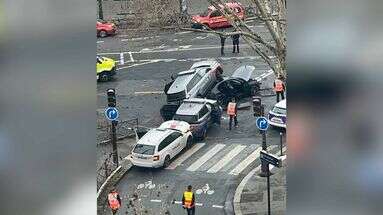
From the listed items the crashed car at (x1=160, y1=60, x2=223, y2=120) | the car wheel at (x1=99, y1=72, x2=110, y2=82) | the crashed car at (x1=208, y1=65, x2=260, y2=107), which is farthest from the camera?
the crashed car at (x1=208, y1=65, x2=260, y2=107)

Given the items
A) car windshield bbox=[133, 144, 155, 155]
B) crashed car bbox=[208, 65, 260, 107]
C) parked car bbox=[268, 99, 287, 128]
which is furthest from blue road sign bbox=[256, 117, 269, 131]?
car windshield bbox=[133, 144, 155, 155]

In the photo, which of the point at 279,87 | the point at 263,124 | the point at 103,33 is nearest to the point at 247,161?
the point at 263,124

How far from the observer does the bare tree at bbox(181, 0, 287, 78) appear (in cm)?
609

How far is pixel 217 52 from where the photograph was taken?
6.02 m

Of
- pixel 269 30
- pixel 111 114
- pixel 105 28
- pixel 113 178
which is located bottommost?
pixel 113 178

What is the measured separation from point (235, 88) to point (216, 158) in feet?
2.34

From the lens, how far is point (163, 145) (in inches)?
208

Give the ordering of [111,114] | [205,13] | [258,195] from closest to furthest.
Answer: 1. [111,114]
2. [258,195]
3. [205,13]

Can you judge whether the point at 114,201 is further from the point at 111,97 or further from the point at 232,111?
the point at 232,111

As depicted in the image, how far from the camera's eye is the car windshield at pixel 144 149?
531 centimetres

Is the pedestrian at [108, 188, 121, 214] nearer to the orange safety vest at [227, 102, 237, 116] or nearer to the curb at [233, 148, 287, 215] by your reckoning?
the curb at [233, 148, 287, 215]

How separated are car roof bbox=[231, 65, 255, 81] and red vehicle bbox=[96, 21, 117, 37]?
4.04 ft
